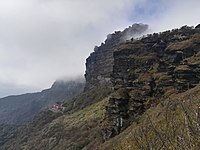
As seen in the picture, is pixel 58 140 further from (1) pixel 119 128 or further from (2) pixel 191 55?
(2) pixel 191 55

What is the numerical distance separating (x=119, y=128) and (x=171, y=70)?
23.6 metres

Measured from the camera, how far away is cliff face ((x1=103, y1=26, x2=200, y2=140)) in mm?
104688

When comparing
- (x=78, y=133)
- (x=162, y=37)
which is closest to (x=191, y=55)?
(x=162, y=37)

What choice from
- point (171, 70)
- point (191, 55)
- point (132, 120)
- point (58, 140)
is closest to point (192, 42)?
point (191, 55)

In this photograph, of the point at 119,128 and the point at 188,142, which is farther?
the point at 119,128

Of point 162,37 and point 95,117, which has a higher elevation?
point 162,37

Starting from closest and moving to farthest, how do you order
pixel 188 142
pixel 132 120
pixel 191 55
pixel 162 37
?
pixel 188 142, pixel 132 120, pixel 191 55, pixel 162 37

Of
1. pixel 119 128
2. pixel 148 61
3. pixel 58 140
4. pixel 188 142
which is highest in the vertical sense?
pixel 148 61

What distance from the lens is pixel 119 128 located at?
108750 mm

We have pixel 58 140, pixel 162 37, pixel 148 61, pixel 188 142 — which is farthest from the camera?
pixel 58 140

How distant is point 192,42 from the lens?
12356cm

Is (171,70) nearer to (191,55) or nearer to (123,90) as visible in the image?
(191,55)

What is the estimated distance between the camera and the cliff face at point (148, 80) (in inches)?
4122

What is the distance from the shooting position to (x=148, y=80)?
116 meters
